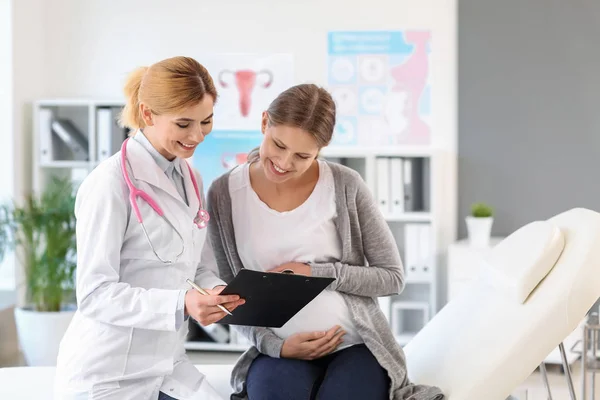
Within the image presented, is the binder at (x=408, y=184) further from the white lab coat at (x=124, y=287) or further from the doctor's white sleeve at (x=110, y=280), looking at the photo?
the doctor's white sleeve at (x=110, y=280)

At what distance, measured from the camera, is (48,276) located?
424 centimetres

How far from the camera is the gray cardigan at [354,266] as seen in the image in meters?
2.13

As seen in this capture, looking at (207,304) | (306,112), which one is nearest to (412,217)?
(306,112)

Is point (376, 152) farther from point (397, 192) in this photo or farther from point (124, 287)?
point (124, 287)

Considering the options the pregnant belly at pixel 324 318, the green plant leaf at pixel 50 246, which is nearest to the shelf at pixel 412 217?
the green plant leaf at pixel 50 246

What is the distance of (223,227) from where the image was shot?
7.12 ft

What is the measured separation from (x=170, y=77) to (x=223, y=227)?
49 centimetres

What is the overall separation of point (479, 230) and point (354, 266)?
7.97 ft

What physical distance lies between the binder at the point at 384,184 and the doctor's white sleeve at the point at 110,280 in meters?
2.91

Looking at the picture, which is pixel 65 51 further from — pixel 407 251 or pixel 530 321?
pixel 530 321

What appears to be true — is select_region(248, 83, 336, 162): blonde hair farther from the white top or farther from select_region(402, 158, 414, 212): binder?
select_region(402, 158, 414, 212): binder

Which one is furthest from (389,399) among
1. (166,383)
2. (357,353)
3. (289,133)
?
(289,133)

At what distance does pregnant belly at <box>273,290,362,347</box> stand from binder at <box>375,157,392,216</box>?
2449 mm

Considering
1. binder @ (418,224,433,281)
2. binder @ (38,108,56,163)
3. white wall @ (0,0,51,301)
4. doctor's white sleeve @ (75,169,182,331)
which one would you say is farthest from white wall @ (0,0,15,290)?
doctor's white sleeve @ (75,169,182,331)
